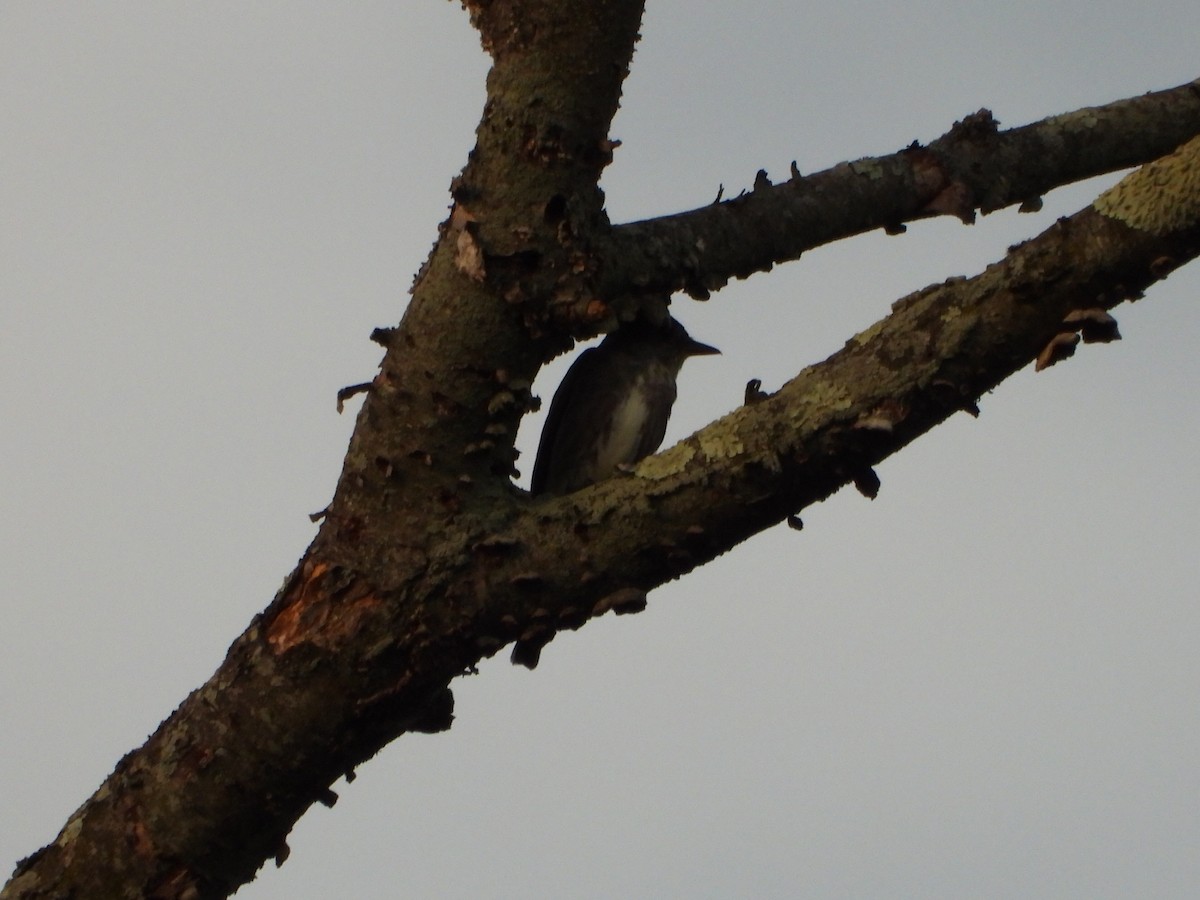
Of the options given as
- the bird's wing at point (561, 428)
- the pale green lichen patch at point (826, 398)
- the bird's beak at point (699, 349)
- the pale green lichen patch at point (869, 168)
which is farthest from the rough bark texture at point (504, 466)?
the bird's beak at point (699, 349)

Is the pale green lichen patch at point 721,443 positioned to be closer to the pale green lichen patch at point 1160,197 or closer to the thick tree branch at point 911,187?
the thick tree branch at point 911,187

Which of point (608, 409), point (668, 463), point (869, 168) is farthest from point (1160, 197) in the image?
point (608, 409)

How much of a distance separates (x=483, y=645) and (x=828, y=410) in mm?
746

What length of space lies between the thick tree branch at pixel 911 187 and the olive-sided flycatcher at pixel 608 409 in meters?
1.84

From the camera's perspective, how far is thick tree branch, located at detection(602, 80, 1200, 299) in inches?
117

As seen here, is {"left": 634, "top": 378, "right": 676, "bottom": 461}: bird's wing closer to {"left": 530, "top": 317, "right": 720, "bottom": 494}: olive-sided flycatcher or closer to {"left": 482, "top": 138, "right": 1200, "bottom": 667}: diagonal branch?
{"left": 530, "top": 317, "right": 720, "bottom": 494}: olive-sided flycatcher

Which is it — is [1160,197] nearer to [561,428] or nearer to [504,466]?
[504,466]

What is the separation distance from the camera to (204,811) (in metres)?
2.53

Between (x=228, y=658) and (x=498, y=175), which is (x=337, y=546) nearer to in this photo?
(x=228, y=658)

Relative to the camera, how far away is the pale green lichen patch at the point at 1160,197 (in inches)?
86.3

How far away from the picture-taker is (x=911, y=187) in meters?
3.32

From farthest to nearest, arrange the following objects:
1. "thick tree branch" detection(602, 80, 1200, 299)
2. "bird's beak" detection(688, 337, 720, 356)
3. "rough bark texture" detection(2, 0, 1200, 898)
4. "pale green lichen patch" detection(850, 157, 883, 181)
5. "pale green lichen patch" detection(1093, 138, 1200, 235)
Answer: "bird's beak" detection(688, 337, 720, 356) → "pale green lichen patch" detection(850, 157, 883, 181) → "thick tree branch" detection(602, 80, 1200, 299) → "rough bark texture" detection(2, 0, 1200, 898) → "pale green lichen patch" detection(1093, 138, 1200, 235)

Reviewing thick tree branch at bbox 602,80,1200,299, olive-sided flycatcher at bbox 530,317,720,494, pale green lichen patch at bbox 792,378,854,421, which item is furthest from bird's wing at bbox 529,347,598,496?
pale green lichen patch at bbox 792,378,854,421

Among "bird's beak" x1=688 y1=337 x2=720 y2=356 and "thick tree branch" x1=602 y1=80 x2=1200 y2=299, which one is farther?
"bird's beak" x1=688 y1=337 x2=720 y2=356
